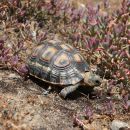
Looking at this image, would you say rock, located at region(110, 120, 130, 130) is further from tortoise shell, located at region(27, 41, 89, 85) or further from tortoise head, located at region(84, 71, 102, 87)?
tortoise shell, located at region(27, 41, 89, 85)

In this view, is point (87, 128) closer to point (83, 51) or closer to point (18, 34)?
point (83, 51)

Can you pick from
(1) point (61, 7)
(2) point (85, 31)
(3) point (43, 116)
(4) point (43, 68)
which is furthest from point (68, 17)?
(3) point (43, 116)

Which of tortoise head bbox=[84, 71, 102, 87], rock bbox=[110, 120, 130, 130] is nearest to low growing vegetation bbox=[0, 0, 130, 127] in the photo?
rock bbox=[110, 120, 130, 130]

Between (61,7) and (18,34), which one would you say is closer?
(18,34)

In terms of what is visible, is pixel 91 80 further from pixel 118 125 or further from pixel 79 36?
pixel 79 36

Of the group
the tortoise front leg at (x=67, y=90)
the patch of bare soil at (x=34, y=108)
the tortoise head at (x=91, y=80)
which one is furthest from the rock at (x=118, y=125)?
the tortoise front leg at (x=67, y=90)

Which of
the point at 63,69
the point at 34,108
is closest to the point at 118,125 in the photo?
the point at 63,69
